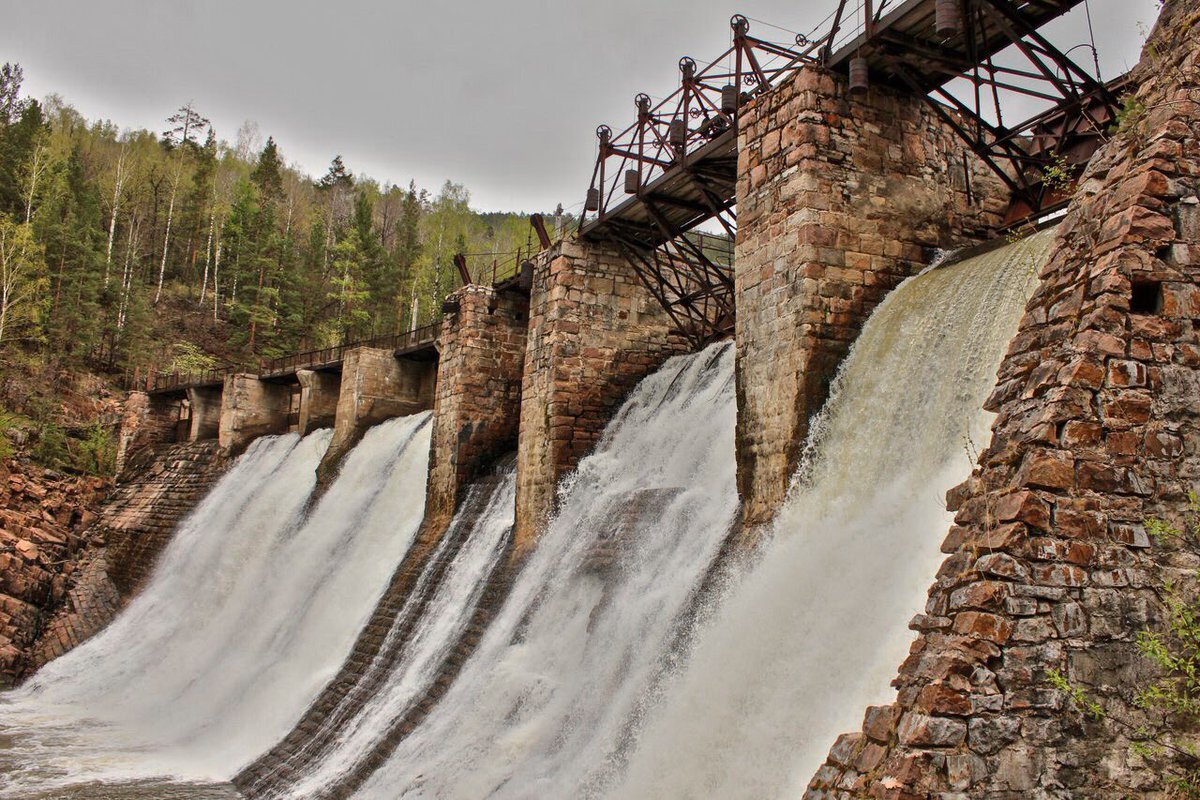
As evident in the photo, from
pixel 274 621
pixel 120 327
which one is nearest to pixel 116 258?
pixel 120 327

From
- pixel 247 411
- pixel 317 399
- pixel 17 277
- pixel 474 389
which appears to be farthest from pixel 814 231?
pixel 17 277

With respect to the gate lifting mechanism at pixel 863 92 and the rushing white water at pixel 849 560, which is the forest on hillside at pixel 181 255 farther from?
the rushing white water at pixel 849 560

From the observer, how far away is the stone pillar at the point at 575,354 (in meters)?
13.6

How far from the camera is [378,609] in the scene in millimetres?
14117

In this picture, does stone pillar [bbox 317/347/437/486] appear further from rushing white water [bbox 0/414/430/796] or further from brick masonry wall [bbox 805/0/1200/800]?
brick masonry wall [bbox 805/0/1200/800]

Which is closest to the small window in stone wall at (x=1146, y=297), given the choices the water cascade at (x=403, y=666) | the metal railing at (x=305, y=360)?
the water cascade at (x=403, y=666)

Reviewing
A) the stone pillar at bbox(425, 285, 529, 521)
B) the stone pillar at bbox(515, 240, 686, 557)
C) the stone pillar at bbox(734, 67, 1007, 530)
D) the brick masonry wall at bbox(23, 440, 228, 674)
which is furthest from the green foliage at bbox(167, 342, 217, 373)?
the stone pillar at bbox(734, 67, 1007, 530)

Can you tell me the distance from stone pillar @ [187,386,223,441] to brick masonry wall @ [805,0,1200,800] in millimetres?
29697

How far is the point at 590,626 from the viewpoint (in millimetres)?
9320

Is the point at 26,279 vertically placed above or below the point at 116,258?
below

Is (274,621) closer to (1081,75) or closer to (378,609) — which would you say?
(378,609)

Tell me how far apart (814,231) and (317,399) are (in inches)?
742

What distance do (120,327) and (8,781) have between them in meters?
28.8

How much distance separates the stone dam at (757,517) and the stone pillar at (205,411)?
31.7 feet
